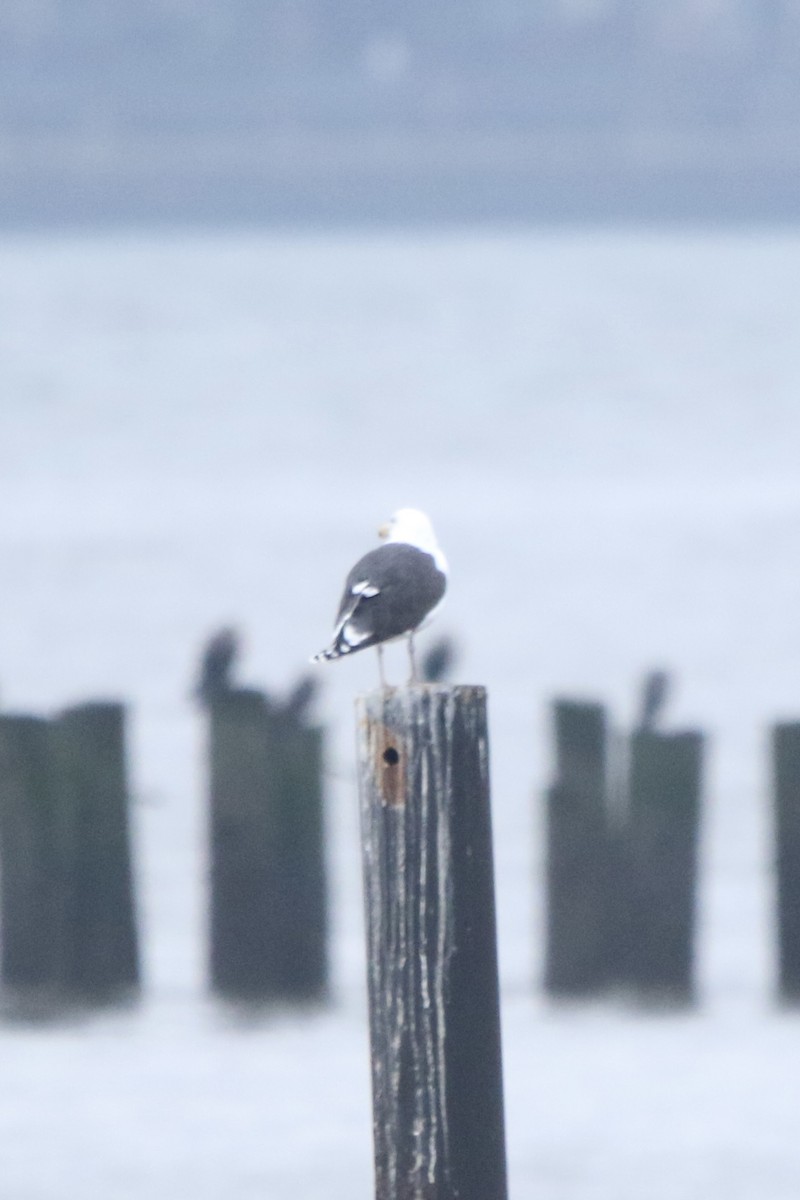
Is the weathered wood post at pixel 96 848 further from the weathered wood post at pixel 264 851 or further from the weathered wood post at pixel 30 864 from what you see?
the weathered wood post at pixel 264 851

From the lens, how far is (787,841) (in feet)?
29.3

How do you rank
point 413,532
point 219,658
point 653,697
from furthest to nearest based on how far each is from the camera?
point 219,658
point 653,697
point 413,532

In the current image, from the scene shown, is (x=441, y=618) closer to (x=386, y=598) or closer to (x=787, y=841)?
(x=787, y=841)

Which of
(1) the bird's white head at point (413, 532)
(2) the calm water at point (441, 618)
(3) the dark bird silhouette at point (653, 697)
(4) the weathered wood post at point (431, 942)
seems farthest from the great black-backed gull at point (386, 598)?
(3) the dark bird silhouette at point (653, 697)

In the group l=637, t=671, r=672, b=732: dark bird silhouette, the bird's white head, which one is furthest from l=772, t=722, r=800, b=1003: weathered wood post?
the bird's white head

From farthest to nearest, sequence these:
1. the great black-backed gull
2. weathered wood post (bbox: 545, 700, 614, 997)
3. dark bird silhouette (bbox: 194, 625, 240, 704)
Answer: dark bird silhouette (bbox: 194, 625, 240, 704) → weathered wood post (bbox: 545, 700, 614, 997) → the great black-backed gull

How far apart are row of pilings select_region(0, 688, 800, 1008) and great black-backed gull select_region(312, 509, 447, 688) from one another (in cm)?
369

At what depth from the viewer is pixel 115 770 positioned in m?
8.84

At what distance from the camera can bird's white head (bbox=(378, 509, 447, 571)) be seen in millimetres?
5215

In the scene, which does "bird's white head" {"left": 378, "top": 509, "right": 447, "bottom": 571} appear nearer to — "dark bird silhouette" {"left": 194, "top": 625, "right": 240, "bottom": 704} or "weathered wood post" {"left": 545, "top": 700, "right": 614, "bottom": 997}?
"weathered wood post" {"left": 545, "top": 700, "right": 614, "bottom": 997}

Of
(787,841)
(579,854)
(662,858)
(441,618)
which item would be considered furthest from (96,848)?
(441,618)

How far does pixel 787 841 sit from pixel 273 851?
182 centimetres

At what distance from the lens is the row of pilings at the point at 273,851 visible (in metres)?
8.76

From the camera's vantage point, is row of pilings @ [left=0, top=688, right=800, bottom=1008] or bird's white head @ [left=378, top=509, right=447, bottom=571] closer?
bird's white head @ [left=378, top=509, right=447, bottom=571]
